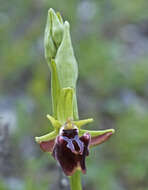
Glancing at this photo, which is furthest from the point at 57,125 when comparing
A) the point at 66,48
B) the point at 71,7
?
the point at 71,7

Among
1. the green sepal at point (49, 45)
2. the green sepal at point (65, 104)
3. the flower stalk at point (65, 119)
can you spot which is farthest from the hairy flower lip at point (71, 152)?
the green sepal at point (49, 45)

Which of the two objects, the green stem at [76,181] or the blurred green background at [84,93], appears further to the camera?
the blurred green background at [84,93]

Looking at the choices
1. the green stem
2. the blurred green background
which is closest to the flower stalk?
the green stem

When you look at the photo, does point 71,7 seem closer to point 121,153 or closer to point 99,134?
point 121,153

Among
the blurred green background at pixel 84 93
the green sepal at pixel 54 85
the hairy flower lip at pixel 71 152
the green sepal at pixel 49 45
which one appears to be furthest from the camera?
the blurred green background at pixel 84 93

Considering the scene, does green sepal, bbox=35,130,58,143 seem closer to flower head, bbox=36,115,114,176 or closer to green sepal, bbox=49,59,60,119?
flower head, bbox=36,115,114,176

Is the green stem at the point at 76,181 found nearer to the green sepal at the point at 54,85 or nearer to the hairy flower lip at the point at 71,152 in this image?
the hairy flower lip at the point at 71,152
